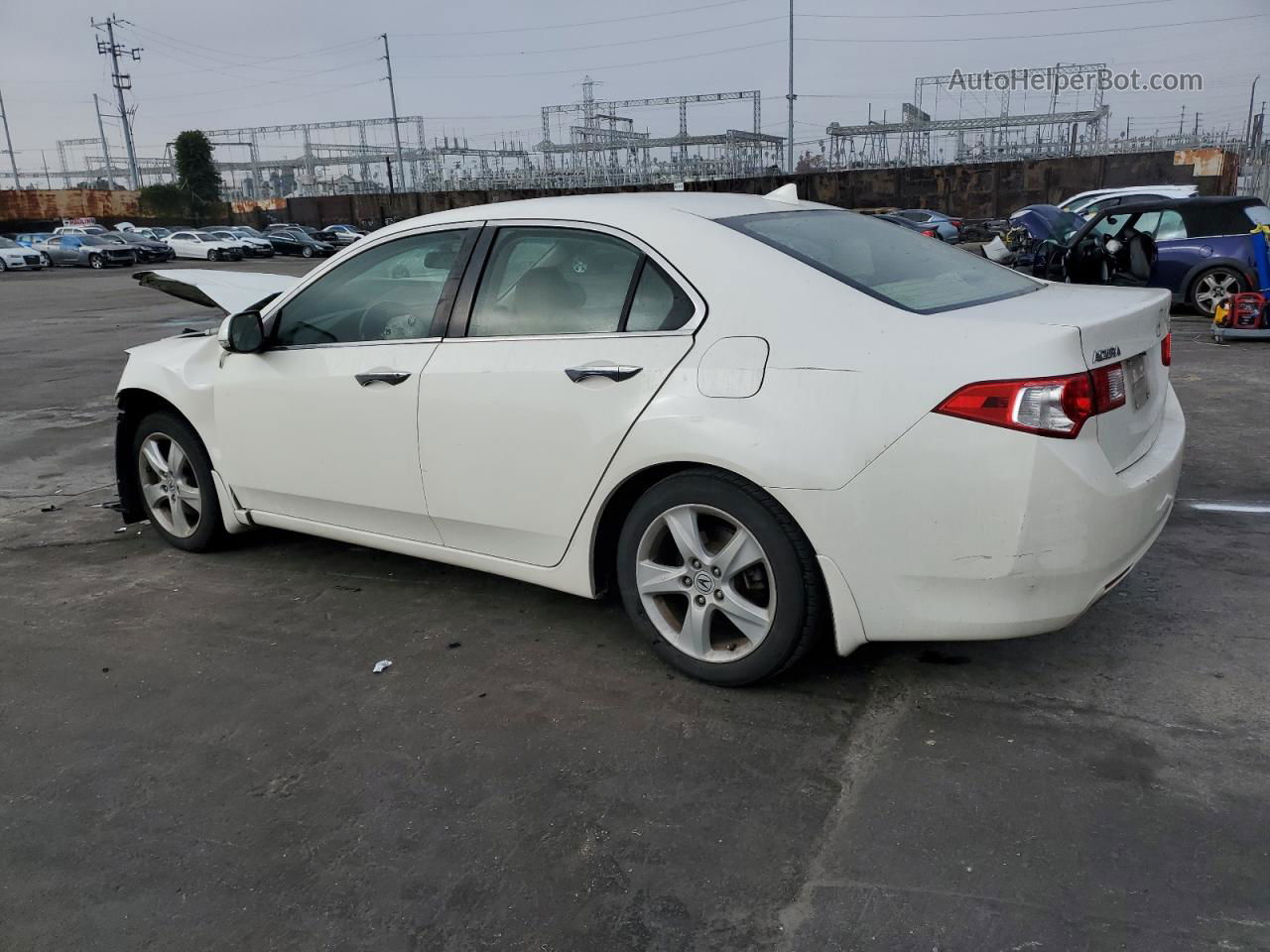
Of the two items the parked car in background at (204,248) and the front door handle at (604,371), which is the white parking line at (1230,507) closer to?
the front door handle at (604,371)

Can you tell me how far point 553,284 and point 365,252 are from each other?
100cm

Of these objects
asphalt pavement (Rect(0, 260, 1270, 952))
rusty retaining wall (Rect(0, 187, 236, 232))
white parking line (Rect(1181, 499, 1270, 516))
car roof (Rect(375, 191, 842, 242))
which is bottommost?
white parking line (Rect(1181, 499, 1270, 516))

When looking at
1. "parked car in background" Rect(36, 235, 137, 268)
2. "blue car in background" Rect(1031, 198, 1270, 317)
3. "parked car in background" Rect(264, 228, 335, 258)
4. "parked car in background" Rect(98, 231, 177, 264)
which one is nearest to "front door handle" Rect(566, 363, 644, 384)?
"blue car in background" Rect(1031, 198, 1270, 317)

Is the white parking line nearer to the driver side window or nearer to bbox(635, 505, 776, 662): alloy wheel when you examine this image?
bbox(635, 505, 776, 662): alloy wheel

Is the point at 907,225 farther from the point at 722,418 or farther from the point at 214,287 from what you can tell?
the point at 214,287

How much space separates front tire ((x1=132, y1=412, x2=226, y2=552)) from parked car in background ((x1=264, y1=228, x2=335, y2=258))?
133ft

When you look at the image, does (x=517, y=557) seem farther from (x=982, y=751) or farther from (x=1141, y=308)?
(x=1141, y=308)

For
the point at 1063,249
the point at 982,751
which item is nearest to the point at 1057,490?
the point at 982,751

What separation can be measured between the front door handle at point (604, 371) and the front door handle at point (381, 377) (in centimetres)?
79

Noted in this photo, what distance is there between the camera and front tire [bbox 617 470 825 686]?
3.03m

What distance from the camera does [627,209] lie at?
11.5 ft

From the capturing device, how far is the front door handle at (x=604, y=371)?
321 centimetres

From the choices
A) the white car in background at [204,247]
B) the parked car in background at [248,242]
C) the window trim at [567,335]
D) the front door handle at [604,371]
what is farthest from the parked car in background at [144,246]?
the front door handle at [604,371]

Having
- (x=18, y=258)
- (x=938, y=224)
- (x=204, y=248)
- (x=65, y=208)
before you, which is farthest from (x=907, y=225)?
(x=65, y=208)
